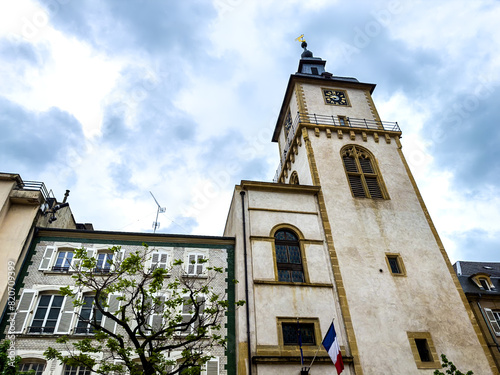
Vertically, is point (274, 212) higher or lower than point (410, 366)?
higher

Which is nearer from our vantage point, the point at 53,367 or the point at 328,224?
the point at 53,367

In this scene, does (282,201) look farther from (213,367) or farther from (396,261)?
(213,367)

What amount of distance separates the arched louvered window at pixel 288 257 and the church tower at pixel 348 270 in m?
0.06

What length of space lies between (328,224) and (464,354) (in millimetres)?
9055

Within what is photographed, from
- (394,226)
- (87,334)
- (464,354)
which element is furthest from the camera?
(394,226)

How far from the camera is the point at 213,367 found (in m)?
15.9

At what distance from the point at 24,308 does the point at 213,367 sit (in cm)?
903

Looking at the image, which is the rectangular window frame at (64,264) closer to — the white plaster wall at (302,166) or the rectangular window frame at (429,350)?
the white plaster wall at (302,166)

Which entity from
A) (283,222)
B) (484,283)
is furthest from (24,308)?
(484,283)

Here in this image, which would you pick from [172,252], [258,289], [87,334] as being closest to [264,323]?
[258,289]

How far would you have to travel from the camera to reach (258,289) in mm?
17641

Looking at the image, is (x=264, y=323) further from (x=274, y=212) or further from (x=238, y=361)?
(x=274, y=212)

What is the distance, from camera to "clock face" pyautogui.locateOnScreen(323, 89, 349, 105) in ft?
98.8

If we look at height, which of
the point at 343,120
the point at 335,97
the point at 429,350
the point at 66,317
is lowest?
the point at 429,350
